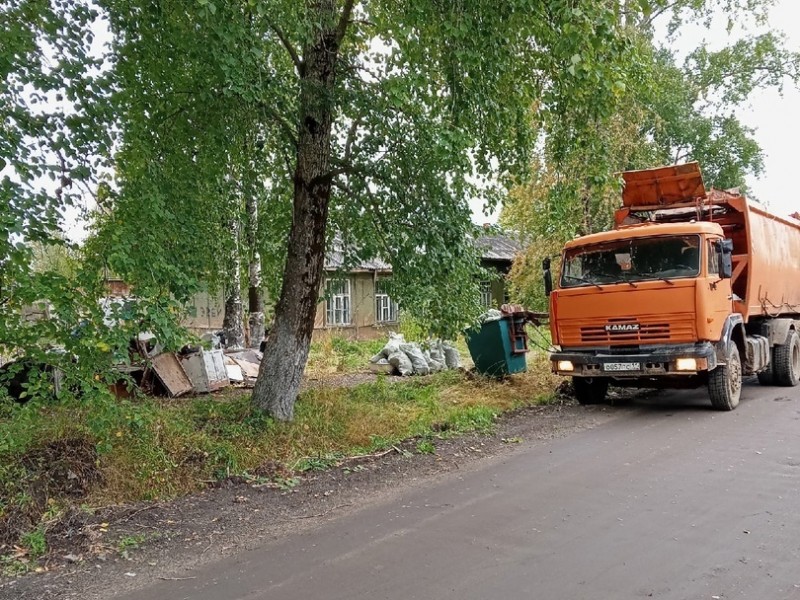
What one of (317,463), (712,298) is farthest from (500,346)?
(317,463)

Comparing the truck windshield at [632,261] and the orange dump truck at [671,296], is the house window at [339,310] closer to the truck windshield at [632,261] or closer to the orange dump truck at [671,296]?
the orange dump truck at [671,296]

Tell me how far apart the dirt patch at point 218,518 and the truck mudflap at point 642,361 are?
225 centimetres

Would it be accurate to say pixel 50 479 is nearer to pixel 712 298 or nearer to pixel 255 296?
pixel 712 298

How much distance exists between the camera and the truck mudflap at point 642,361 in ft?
29.0

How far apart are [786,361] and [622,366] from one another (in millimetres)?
4622

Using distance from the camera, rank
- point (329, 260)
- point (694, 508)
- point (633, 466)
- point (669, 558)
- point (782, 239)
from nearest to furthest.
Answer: point (669, 558) → point (694, 508) → point (633, 466) → point (329, 260) → point (782, 239)

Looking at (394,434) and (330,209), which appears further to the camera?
(330,209)

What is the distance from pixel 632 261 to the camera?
9.56m

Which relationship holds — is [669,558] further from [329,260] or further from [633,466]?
[329,260]

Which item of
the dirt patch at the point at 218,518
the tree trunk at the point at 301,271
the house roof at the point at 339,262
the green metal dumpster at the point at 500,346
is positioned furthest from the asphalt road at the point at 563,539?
the green metal dumpster at the point at 500,346

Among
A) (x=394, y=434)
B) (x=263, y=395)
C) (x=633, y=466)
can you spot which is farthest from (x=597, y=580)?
(x=263, y=395)

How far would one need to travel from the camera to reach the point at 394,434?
8078 mm

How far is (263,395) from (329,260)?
237 cm

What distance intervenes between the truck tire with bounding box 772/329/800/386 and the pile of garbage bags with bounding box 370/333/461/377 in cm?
597
